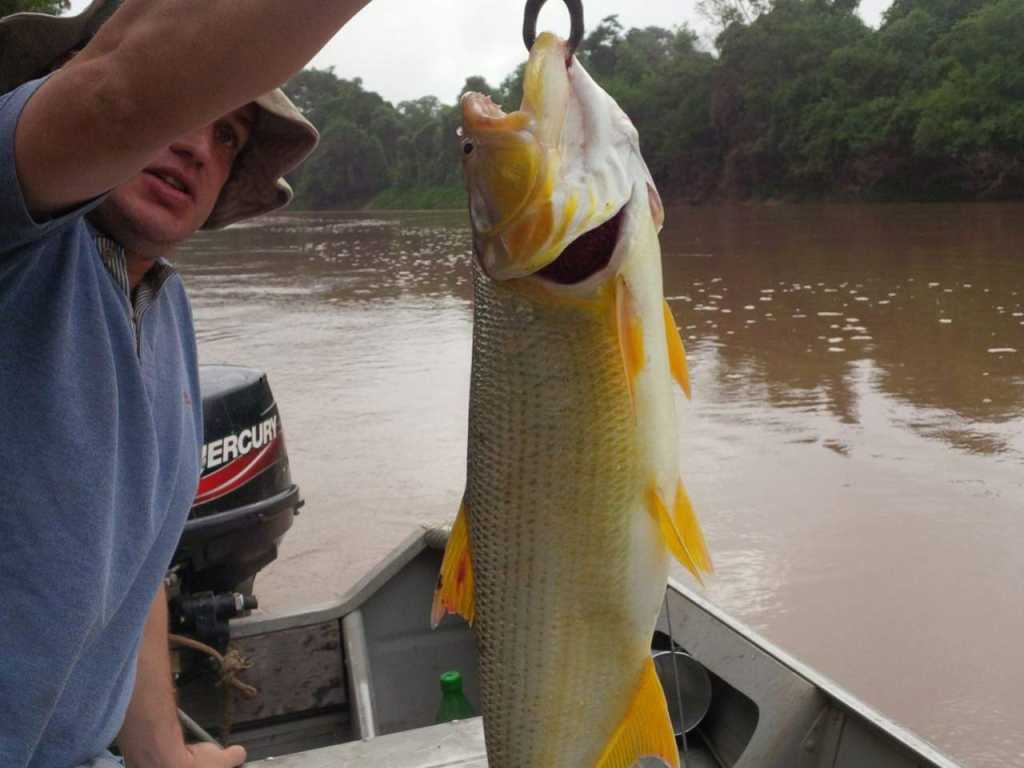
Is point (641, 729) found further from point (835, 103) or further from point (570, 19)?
point (835, 103)

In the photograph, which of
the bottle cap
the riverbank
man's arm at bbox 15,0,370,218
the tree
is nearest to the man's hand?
the bottle cap

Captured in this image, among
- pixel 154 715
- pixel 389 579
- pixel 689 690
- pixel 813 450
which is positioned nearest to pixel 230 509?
pixel 389 579

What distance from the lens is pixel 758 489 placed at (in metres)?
8.21

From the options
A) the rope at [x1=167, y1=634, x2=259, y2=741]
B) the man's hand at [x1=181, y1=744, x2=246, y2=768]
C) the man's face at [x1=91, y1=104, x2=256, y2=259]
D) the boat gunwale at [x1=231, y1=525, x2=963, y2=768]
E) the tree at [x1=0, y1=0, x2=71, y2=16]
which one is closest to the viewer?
the man's face at [x1=91, y1=104, x2=256, y2=259]

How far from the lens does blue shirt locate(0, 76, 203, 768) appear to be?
1580 millimetres

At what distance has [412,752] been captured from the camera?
3133mm

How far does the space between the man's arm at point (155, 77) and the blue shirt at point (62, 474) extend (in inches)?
2.9

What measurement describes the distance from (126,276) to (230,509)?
2.42 m

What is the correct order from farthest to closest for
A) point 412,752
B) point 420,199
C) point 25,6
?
point 420,199, point 25,6, point 412,752

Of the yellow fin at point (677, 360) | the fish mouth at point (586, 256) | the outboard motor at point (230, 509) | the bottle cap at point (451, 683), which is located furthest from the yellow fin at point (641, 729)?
the outboard motor at point (230, 509)

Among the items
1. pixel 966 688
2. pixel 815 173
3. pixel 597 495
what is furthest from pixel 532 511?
pixel 815 173

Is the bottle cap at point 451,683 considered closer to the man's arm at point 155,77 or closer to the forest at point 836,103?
the man's arm at point 155,77

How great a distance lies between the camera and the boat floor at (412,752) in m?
3.08

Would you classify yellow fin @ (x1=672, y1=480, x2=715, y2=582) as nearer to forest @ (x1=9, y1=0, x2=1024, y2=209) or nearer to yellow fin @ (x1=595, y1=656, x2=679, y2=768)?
yellow fin @ (x1=595, y1=656, x2=679, y2=768)
